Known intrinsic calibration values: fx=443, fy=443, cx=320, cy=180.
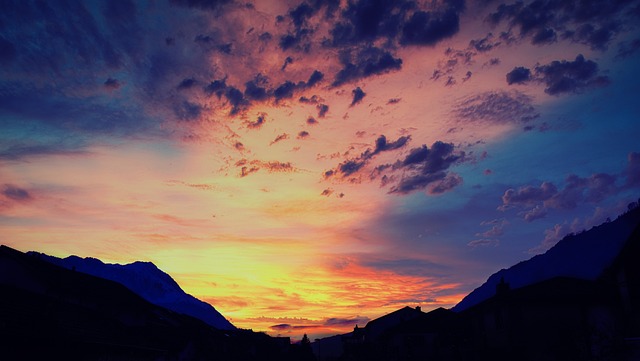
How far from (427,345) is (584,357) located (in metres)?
30.2

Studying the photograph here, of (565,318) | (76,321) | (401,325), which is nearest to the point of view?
(76,321)

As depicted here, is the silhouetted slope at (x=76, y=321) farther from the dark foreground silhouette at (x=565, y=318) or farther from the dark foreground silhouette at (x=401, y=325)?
the dark foreground silhouette at (x=565, y=318)

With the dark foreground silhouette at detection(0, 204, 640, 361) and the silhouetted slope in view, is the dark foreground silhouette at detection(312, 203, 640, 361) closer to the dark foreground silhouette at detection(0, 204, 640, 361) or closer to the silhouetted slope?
the dark foreground silhouette at detection(0, 204, 640, 361)

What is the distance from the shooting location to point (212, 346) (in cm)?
5153

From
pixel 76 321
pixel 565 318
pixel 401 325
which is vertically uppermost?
pixel 401 325

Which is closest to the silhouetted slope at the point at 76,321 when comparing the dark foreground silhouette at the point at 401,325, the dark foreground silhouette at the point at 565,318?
the dark foreground silhouette at the point at 401,325

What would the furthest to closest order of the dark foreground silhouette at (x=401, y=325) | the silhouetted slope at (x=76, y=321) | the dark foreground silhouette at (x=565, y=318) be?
1. the dark foreground silhouette at (x=565, y=318)
2. the dark foreground silhouette at (x=401, y=325)
3. the silhouetted slope at (x=76, y=321)

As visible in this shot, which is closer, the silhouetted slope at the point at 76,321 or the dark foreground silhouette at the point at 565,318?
the silhouetted slope at the point at 76,321

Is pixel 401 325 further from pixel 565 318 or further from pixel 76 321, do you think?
pixel 76 321

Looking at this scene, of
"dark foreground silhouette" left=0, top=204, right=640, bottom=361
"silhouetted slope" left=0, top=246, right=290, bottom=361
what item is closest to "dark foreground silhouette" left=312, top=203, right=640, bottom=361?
"dark foreground silhouette" left=0, top=204, right=640, bottom=361

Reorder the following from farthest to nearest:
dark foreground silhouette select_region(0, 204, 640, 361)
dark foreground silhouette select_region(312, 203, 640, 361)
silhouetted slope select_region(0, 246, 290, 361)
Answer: dark foreground silhouette select_region(312, 203, 640, 361) < dark foreground silhouette select_region(0, 204, 640, 361) < silhouetted slope select_region(0, 246, 290, 361)

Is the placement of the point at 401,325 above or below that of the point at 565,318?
above

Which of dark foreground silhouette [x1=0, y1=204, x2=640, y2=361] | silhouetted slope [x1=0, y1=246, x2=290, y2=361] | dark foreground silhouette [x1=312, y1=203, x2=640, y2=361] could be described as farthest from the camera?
dark foreground silhouette [x1=312, y1=203, x2=640, y2=361]

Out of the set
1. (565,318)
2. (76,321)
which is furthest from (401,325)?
(76,321)
